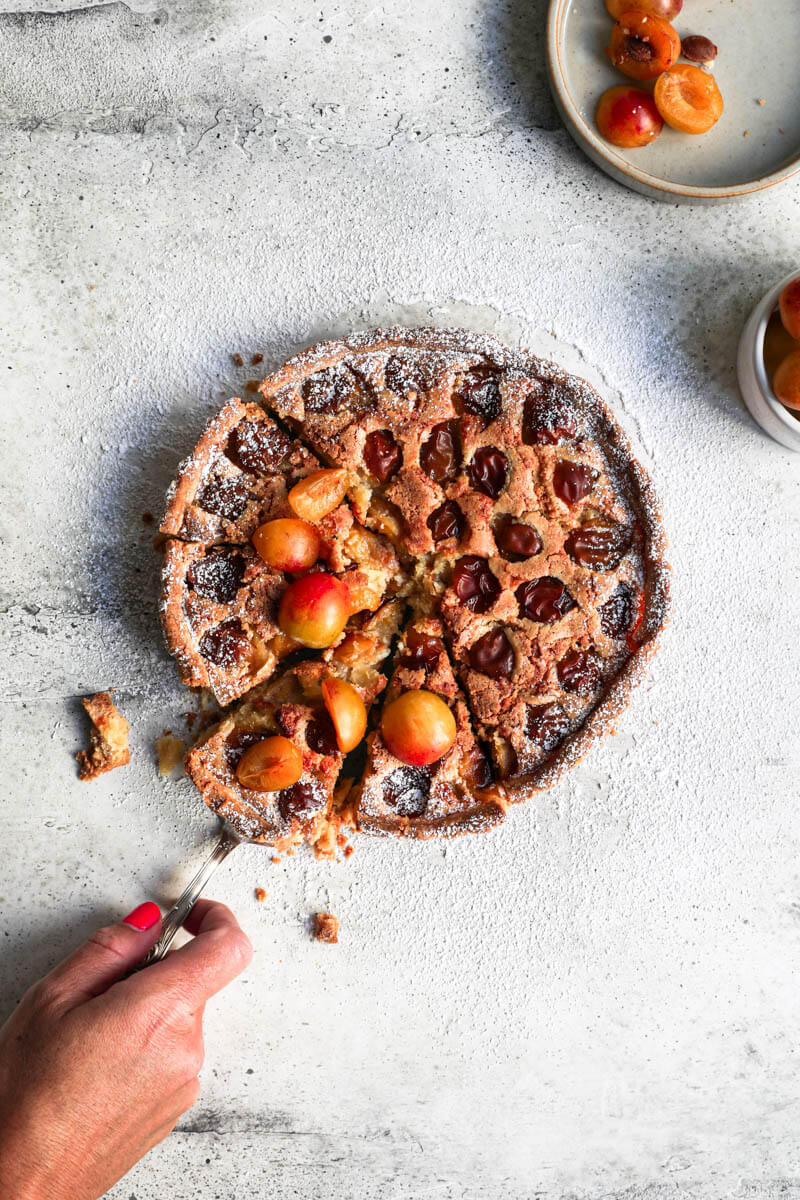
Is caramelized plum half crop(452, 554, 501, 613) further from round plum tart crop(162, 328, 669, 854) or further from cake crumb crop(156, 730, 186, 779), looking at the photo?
cake crumb crop(156, 730, 186, 779)

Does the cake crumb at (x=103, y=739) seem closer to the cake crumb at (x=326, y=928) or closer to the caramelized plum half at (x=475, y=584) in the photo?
the cake crumb at (x=326, y=928)

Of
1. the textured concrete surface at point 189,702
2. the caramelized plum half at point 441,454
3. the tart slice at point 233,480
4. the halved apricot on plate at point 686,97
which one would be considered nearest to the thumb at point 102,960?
the textured concrete surface at point 189,702

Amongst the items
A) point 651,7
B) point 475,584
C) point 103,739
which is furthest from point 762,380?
point 103,739

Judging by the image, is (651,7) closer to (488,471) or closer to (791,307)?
(791,307)

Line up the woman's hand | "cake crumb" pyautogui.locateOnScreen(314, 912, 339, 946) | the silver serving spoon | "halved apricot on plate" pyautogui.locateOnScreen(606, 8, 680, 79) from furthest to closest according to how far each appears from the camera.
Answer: "cake crumb" pyautogui.locateOnScreen(314, 912, 339, 946)
"halved apricot on plate" pyautogui.locateOnScreen(606, 8, 680, 79)
the silver serving spoon
the woman's hand

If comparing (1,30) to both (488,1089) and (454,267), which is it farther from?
(488,1089)

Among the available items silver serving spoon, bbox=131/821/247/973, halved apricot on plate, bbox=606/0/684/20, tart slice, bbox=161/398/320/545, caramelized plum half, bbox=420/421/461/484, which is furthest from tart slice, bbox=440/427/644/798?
halved apricot on plate, bbox=606/0/684/20

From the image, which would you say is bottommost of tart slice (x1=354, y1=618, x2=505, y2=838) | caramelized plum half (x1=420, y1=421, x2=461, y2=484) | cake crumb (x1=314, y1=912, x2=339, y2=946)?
cake crumb (x1=314, y1=912, x2=339, y2=946)
